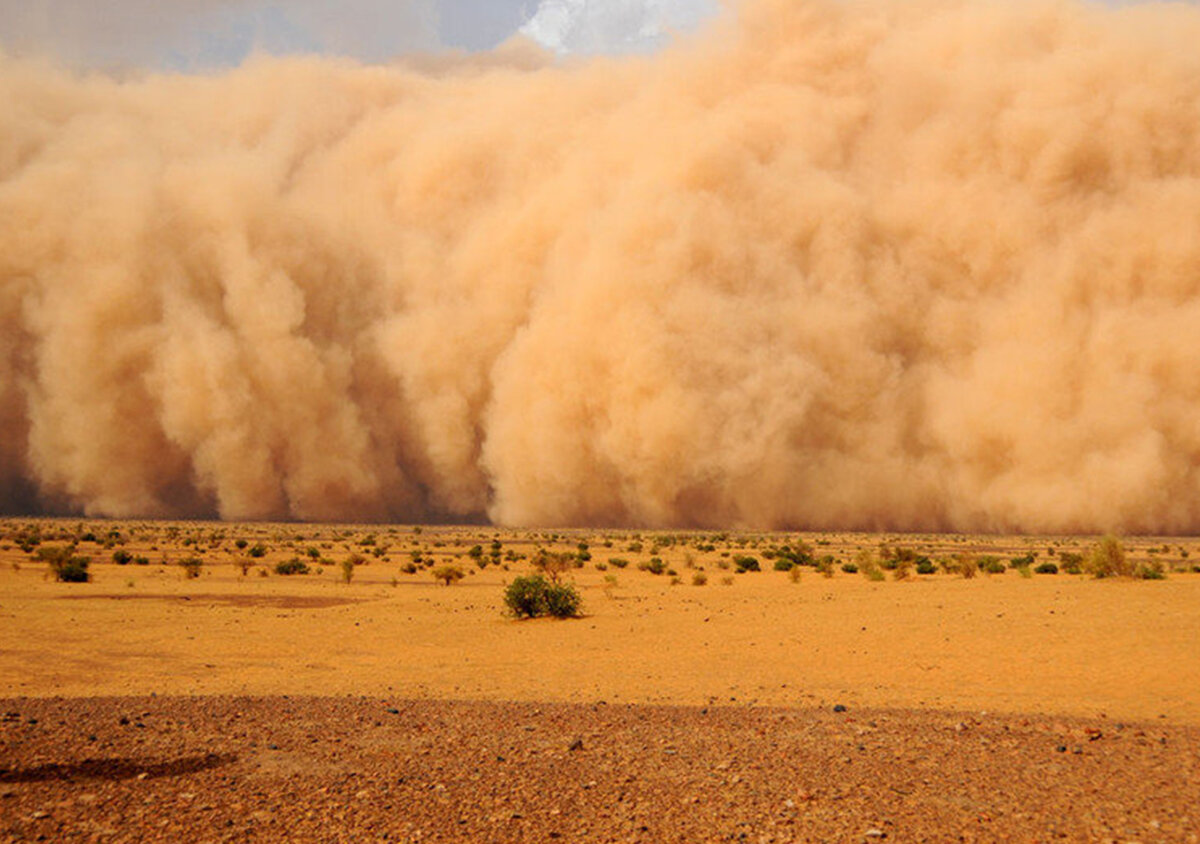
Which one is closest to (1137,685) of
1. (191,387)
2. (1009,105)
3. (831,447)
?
(831,447)

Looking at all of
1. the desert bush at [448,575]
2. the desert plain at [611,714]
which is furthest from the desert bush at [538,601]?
the desert bush at [448,575]

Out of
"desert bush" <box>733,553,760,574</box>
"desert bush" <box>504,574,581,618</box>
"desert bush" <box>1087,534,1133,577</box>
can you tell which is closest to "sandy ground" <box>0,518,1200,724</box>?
"desert bush" <box>504,574,581,618</box>

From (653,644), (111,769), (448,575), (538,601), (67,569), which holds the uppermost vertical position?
(67,569)

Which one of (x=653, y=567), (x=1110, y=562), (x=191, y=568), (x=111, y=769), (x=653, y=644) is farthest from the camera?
(x=653, y=567)

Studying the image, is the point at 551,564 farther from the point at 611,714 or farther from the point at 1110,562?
the point at 611,714

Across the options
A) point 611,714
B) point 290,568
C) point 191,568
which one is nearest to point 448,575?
point 290,568
